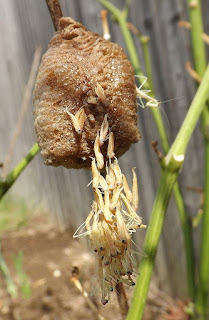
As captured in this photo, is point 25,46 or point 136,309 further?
point 25,46

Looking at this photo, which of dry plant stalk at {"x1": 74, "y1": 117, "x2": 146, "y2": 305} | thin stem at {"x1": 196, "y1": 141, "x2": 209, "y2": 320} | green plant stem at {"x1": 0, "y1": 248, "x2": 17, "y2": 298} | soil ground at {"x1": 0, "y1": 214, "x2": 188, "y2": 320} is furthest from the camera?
soil ground at {"x1": 0, "y1": 214, "x2": 188, "y2": 320}

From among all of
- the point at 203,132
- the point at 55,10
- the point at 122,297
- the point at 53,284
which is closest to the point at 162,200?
the point at 122,297

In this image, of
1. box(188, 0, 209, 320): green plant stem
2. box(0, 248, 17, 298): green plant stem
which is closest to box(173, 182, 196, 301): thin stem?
box(188, 0, 209, 320): green plant stem

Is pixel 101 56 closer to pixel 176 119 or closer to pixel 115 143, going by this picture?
pixel 115 143

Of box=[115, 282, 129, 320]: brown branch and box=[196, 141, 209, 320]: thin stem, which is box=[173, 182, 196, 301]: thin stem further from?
box=[115, 282, 129, 320]: brown branch

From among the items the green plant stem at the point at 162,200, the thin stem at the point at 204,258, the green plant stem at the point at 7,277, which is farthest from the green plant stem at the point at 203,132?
the green plant stem at the point at 7,277

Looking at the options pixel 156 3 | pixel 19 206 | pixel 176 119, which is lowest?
pixel 19 206

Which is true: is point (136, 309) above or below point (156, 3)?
below

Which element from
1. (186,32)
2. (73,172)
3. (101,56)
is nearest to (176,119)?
(186,32)
